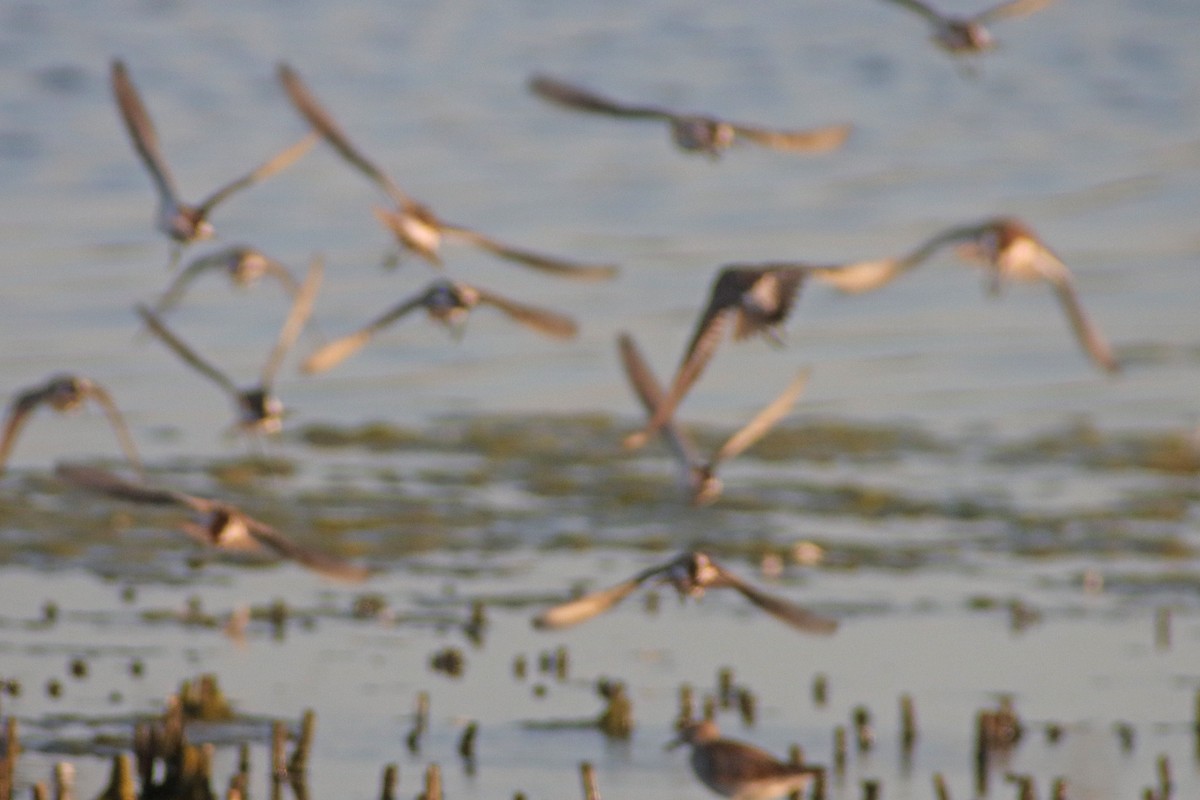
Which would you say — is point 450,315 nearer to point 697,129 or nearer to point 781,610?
point 697,129

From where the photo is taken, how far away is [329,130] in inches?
514

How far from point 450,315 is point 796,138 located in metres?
2.13

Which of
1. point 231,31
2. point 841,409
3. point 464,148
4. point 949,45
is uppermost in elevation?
point 231,31

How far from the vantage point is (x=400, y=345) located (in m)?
32.3

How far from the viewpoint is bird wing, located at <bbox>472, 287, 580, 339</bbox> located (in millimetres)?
13414

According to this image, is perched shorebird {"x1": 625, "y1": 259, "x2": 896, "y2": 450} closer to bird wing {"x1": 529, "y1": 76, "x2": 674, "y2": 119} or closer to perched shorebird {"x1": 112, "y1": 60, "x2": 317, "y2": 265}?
bird wing {"x1": 529, "y1": 76, "x2": 674, "y2": 119}

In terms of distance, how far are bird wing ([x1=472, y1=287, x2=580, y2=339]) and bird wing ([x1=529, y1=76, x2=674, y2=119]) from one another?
1132 mm

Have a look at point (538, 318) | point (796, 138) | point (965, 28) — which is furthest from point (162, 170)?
point (965, 28)

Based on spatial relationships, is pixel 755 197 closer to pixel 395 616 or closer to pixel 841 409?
pixel 841 409

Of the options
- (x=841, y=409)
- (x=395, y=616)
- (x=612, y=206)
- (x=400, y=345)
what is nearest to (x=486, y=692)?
(x=395, y=616)

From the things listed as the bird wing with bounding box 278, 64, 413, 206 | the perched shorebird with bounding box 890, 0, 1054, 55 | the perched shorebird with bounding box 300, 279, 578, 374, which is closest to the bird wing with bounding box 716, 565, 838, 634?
the perched shorebird with bounding box 300, 279, 578, 374

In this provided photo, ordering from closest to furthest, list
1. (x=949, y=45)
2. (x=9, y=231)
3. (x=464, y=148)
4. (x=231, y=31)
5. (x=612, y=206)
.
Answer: (x=949, y=45) → (x=9, y=231) → (x=612, y=206) → (x=464, y=148) → (x=231, y=31)

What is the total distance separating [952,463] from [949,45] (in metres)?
10.2

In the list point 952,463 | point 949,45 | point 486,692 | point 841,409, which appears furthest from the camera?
point 841,409
